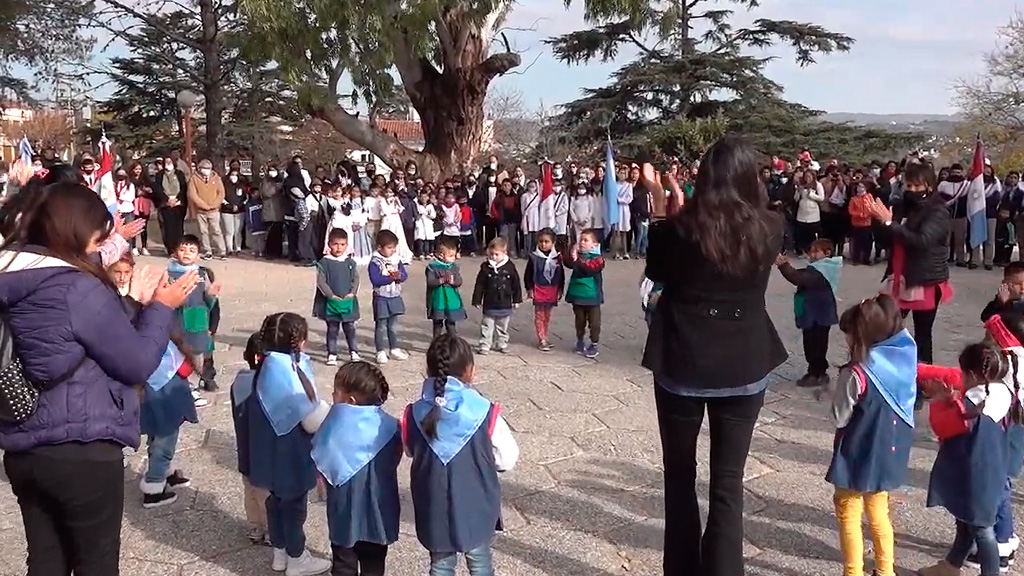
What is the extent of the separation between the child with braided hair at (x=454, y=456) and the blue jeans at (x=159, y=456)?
5.93 ft

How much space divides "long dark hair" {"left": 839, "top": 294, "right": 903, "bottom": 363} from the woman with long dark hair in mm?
642

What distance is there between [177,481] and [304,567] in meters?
1.40

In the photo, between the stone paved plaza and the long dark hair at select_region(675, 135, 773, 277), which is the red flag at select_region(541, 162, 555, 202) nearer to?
the stone paved plaza

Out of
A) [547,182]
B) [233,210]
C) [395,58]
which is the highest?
[395,58]

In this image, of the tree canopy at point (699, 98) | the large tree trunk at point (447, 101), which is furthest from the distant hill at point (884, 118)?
the large tree trunk at point (447, 101)

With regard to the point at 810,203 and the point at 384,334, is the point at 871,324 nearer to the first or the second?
Result: the point at 384,334

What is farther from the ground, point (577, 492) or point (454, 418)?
point (454, 418)

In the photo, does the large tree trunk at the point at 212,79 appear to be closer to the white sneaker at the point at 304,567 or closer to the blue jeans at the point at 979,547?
the white sneaker at the point at 304,567

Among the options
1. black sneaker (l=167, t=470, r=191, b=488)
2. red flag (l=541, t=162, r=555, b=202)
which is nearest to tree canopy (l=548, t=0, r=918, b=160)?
red flag (l=541, t=162, r=555, b=202)

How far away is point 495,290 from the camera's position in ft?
25.5

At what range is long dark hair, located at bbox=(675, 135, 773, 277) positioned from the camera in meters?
2.82

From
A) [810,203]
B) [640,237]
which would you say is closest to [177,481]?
[640,237]

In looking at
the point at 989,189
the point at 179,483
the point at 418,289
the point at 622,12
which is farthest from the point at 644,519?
the point at 622,12

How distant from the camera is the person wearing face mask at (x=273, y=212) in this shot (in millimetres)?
14242
